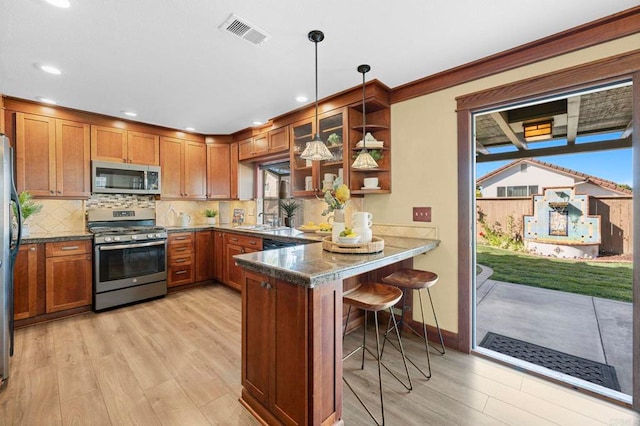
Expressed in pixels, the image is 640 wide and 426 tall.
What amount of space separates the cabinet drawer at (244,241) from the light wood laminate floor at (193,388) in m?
1.14

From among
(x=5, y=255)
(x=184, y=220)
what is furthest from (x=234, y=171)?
(x=5, y=255)

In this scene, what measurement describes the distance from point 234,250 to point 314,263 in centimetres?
272

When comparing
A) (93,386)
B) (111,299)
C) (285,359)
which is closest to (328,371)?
(285,359)

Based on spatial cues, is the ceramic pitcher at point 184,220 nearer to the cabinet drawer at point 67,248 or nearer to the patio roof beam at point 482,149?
the cabinet drawer at point 67,248

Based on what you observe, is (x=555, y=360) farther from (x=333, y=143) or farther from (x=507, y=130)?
(x=333, y=143)

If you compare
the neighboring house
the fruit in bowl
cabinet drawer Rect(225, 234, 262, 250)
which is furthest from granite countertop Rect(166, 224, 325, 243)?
the neighboring house

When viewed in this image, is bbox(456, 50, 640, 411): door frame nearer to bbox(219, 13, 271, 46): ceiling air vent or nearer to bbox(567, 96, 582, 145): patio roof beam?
bbox(567, 96, 582, 145): patio roof beam

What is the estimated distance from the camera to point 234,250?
397cm

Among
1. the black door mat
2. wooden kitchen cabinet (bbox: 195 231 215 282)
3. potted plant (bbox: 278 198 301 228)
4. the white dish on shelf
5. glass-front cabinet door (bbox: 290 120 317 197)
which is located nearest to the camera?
the black door mat

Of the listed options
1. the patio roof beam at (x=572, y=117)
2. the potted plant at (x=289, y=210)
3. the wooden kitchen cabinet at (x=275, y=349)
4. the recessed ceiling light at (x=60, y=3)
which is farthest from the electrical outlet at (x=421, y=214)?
the recessed ceiling light at (x=60, y=3)

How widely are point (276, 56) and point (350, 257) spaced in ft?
5.57

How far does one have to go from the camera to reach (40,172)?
3215 millimetres

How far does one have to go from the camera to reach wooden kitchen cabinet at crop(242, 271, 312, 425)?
1324 mm

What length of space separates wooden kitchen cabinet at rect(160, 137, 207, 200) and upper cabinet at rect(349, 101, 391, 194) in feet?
9.51
